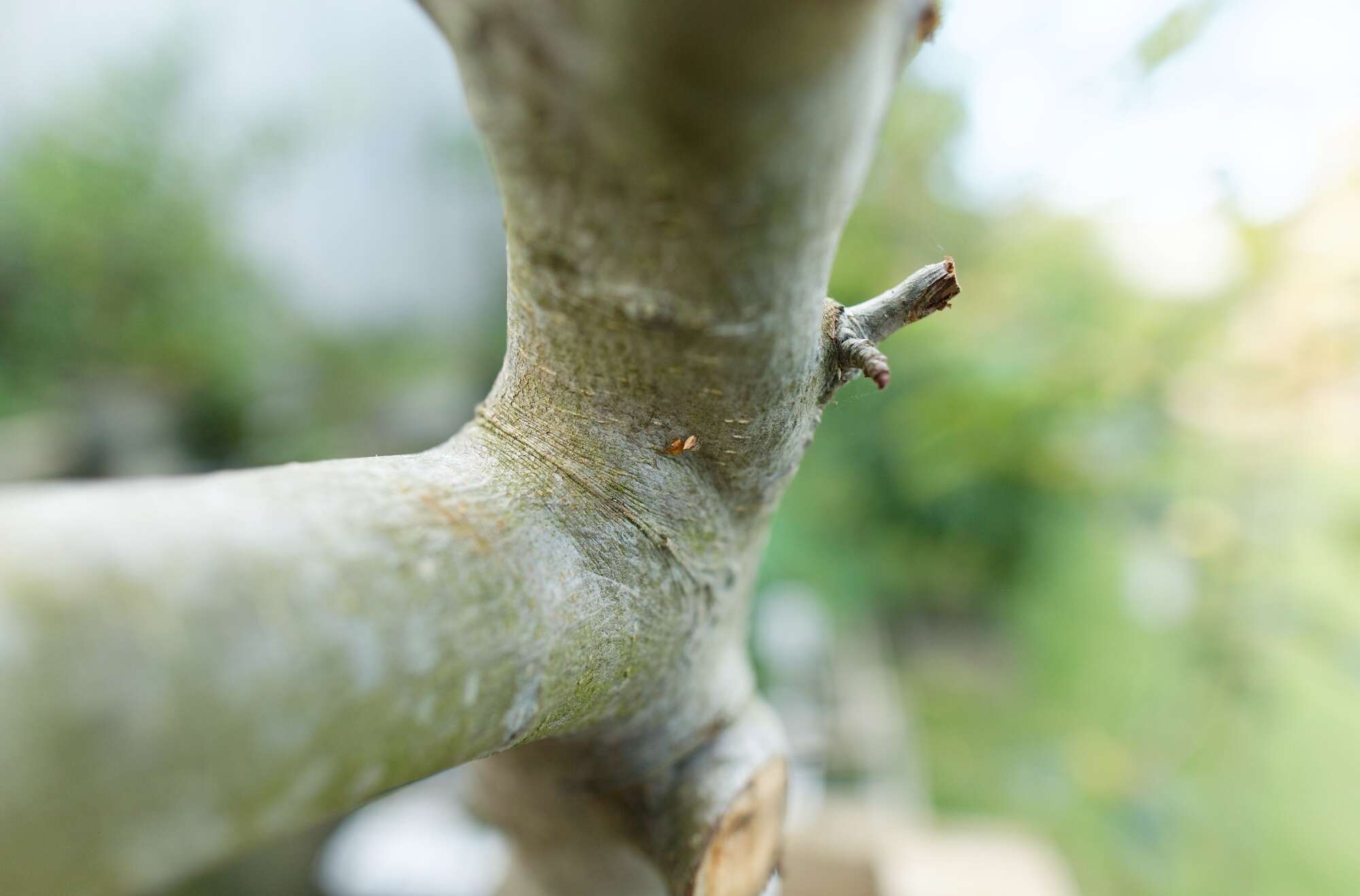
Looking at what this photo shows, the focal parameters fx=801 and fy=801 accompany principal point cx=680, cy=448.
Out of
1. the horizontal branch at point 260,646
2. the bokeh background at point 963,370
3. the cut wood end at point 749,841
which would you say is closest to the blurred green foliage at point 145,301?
the bokeh background at point 963,370

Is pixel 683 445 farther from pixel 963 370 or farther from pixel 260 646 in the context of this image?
pixel 963 370

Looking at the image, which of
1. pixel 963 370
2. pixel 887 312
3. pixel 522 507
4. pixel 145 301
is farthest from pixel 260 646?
pixel 145 301

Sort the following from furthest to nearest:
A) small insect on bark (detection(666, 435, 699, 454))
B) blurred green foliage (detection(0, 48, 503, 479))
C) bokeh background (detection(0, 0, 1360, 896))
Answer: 1. blurred green foliage (detection(0, 48, 503, 479))
2. bokeh background (detection(0, 0, 1360, 896))
3. small insect on bark (detection(666, 435, 699, 454))

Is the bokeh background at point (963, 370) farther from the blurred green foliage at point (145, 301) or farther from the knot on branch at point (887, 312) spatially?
the knot on branch at point (887, 312)

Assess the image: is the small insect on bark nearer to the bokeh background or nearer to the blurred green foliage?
the bokeh background

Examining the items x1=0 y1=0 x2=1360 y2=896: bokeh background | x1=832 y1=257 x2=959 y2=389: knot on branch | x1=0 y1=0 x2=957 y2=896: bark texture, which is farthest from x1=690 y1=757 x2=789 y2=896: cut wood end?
x1=0 y1=0 x2=1360 y2=896: bokeh background

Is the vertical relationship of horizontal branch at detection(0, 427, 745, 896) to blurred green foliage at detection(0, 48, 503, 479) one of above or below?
above
